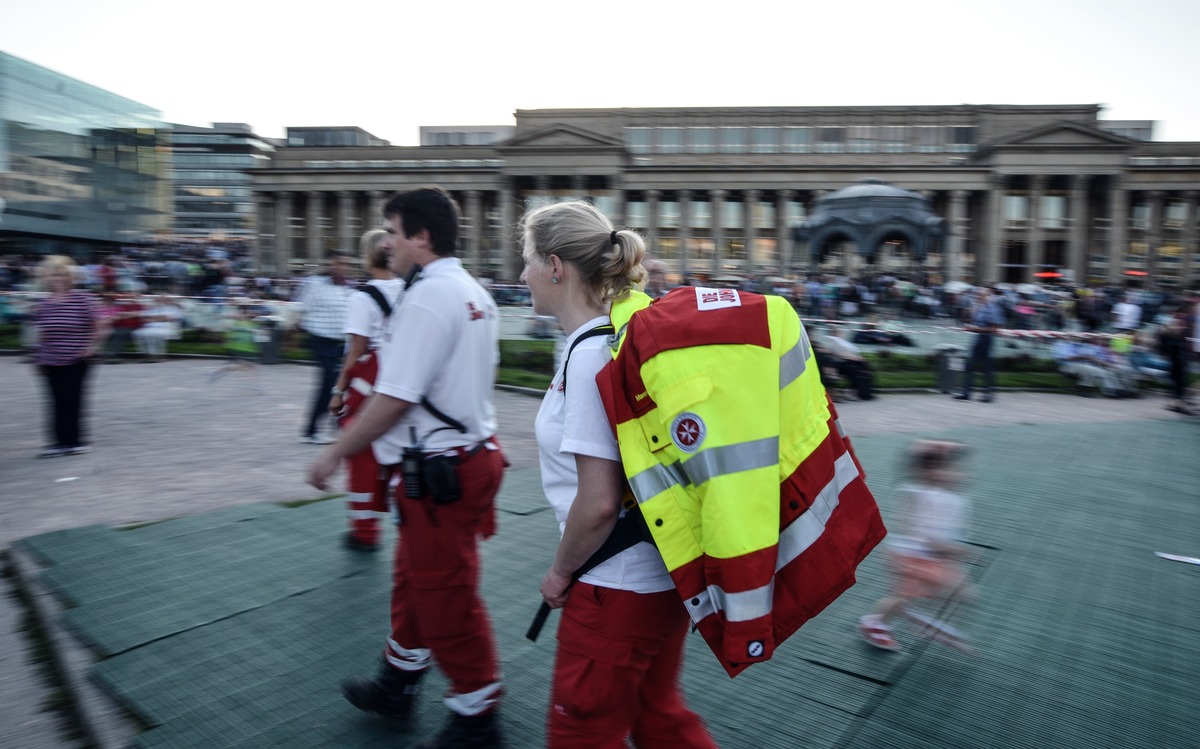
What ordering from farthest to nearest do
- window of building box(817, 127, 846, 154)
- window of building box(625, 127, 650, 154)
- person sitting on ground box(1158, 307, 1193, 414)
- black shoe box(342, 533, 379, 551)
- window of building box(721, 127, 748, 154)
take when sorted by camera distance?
window of building box(625, 127, 650, 154) < window of building box(721, 127, 748, 154) < window of building box(817, 127, 846, 154) < person sitting on ground box(1158, 307, 1193, 414) < black shoe box(342, 533, 379, 551)

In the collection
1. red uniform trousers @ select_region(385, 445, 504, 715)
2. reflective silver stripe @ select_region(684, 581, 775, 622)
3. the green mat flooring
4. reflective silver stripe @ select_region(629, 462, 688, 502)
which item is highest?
reflective silver stripe @ select_region(629, 462, 688, 502)

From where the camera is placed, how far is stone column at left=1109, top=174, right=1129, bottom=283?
225ft

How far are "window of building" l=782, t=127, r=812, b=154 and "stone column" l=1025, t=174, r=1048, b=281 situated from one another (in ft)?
65.7

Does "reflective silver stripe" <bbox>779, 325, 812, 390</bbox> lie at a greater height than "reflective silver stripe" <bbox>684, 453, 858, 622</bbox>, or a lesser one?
greater

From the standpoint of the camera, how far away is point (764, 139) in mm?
79250

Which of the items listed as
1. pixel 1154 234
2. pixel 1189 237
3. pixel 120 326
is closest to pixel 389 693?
pixel 120 326

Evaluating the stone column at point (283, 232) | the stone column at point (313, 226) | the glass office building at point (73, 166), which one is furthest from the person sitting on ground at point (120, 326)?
the stone column at point (283, 232)

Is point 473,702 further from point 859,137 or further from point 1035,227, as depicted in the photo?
point 859,137

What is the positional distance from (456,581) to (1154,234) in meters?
86.3

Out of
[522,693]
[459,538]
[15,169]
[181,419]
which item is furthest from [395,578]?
[15,169]

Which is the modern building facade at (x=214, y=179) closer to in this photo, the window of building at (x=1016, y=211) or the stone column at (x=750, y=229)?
the stone column at (x=750, y=229)

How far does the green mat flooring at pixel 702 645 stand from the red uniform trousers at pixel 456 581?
18.6 inches

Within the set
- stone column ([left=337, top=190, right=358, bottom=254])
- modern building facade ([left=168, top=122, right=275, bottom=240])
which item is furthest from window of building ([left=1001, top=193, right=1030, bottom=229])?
modern building facade ([left=168, top=122, right=275, bottom=240])

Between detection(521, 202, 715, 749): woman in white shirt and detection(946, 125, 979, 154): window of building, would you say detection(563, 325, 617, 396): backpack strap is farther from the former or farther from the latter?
detection(946, 125, 979, 154): window of building
